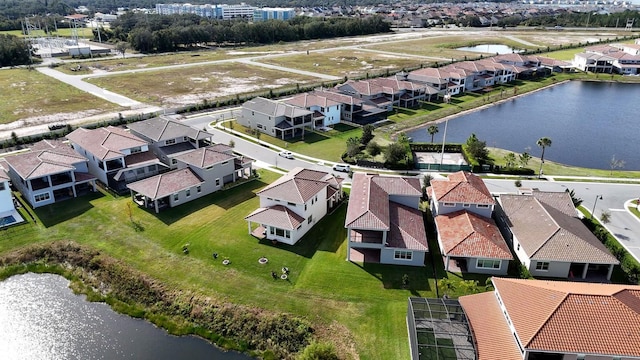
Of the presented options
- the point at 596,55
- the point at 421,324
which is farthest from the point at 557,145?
the point at 596,55

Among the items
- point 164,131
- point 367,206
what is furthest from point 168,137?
point 367,206

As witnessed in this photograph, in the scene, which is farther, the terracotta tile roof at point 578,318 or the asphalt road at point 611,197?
the asphalt road at point 611,197

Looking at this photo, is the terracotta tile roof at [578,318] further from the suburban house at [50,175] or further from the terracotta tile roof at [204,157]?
the suburban house at [50,175]

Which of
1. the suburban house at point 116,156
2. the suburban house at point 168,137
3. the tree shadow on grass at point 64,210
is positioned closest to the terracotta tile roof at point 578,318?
the tree shadow on grass at point 64,210

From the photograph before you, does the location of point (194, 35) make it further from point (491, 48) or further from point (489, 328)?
point (489, 328)

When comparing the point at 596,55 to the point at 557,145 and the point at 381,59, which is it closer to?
the point at 381,59

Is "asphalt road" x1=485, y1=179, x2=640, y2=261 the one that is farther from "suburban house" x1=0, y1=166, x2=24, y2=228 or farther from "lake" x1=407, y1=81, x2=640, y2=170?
"suburban house" x1=0, y1=166, x2=24, y2=228
